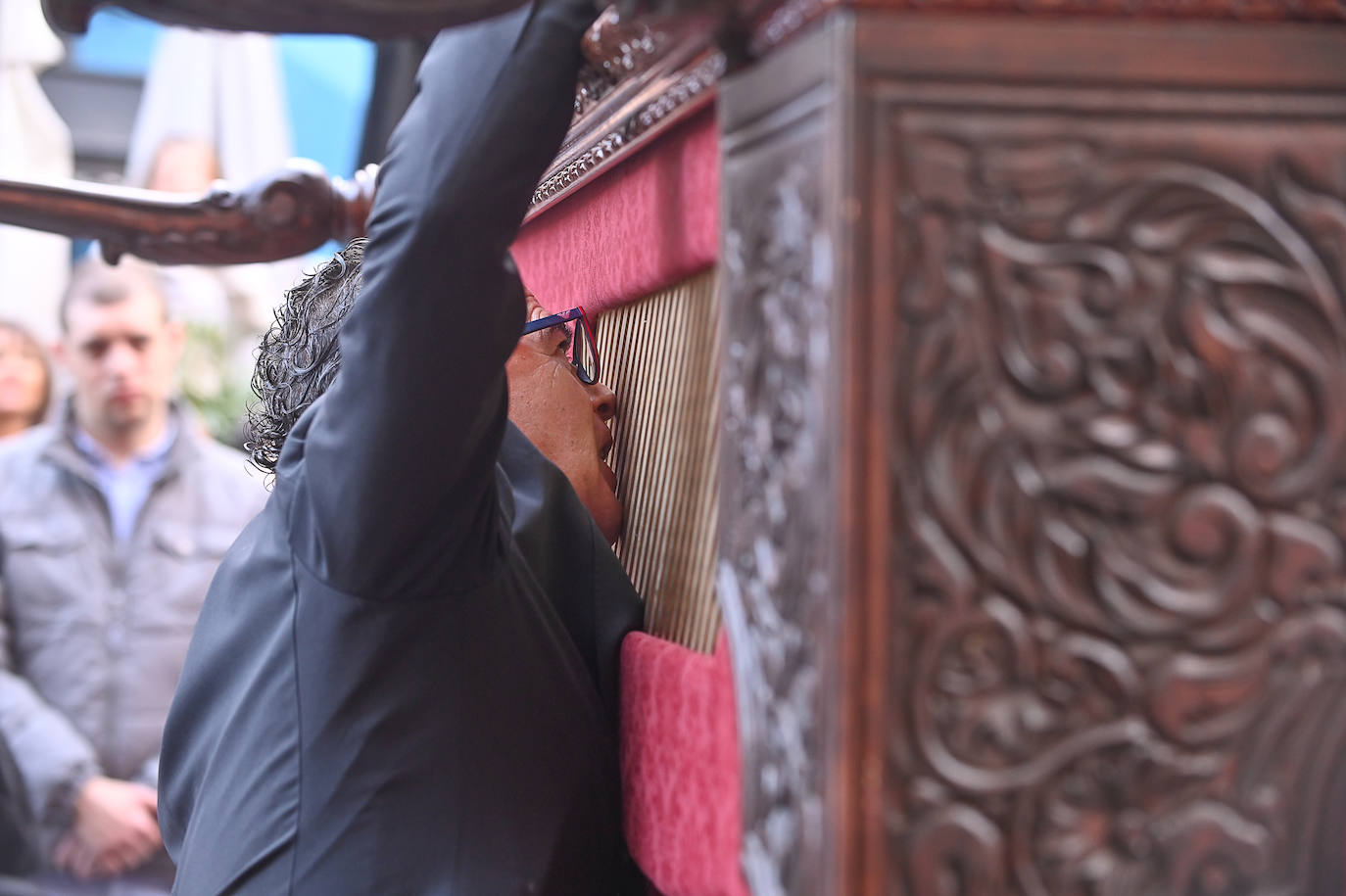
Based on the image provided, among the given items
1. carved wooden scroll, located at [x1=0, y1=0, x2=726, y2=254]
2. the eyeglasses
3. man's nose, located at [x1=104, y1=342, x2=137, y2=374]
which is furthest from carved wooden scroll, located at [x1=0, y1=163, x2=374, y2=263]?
man's nose, located at [x1=104, y1=342, x2=137, y2=374]

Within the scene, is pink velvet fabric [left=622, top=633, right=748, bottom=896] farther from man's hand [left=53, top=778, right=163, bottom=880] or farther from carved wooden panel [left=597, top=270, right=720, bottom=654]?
man's hand [left=53, top=778, right=163, bottom=880]

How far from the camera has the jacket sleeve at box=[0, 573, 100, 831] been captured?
10.7ft

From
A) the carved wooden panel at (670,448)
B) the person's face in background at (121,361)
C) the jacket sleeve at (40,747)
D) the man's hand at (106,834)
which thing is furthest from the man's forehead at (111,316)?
the carved wooden panel at (670,448)

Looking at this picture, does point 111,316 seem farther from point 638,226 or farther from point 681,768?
point 681,768

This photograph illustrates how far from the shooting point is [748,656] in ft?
2.66

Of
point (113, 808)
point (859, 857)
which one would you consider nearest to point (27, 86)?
point (113, 808)

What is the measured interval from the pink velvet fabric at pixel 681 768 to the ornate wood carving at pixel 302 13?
1.49 feet

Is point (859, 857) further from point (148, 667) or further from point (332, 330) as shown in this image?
point (148, 667)

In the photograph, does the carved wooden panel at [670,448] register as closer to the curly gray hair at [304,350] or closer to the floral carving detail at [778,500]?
the floral carving detail at [778,500]

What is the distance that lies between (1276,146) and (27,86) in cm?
455

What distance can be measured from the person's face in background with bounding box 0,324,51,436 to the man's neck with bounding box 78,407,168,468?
43cm

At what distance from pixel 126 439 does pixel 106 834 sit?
106 centimetres

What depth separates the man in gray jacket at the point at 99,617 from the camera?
3.29 m

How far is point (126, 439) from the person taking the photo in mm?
3631
